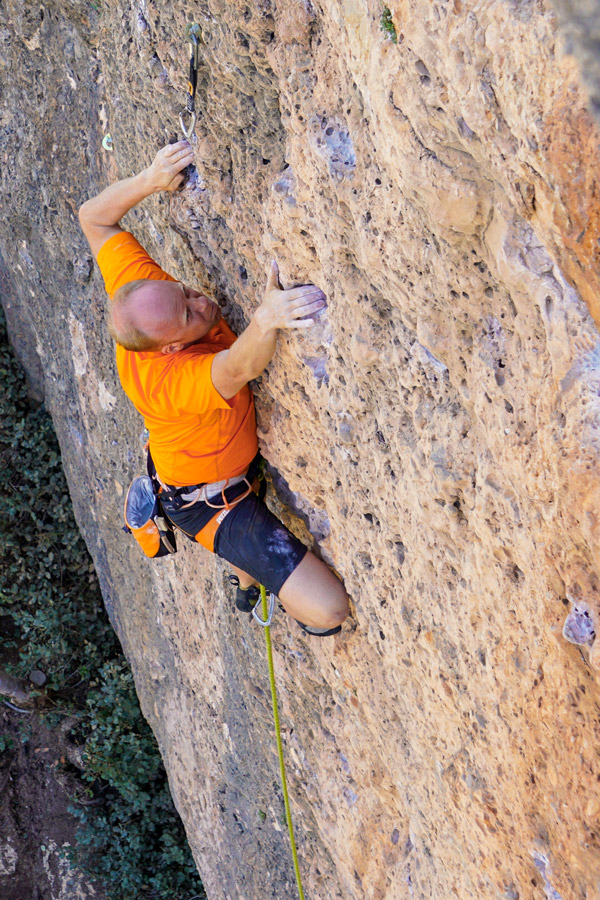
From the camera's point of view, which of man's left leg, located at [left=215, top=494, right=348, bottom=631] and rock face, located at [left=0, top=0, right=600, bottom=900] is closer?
rock face, located at [left=0, top=0, right=600, bottom=900]

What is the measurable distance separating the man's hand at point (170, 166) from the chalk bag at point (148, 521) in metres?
1.07

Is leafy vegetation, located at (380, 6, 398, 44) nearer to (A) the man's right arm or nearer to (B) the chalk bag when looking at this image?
(A) the man's right arm

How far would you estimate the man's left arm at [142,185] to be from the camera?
243 centimetres

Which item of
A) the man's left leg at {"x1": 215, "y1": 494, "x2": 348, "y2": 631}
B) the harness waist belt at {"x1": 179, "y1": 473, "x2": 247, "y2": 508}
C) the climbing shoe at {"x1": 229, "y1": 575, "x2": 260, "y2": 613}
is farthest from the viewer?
the climbing shoe at {"x1": 229, "y1": 575, "x2": 260, "y2": 613}

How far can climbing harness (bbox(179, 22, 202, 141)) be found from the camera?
2.11 metres

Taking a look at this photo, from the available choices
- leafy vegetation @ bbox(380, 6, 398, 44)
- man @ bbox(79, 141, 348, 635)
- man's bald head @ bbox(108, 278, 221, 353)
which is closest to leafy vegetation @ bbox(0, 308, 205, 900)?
man @ bbox(79, 141, 348, 635)

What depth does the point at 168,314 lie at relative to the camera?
7.31 feet

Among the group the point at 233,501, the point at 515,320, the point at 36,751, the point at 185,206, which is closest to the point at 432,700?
the point at 233,501

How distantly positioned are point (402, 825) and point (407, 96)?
2.30 metres

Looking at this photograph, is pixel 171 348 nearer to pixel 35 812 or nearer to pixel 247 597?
pixel 247 597

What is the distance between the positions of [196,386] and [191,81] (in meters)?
0.85

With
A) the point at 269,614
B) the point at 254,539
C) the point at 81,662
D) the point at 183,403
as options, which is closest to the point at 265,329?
the point at 183,403

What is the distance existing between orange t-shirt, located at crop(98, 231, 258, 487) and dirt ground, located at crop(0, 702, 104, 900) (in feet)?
14.6

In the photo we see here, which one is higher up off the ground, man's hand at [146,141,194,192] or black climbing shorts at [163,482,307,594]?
man's hand at [146,141,194,192]
